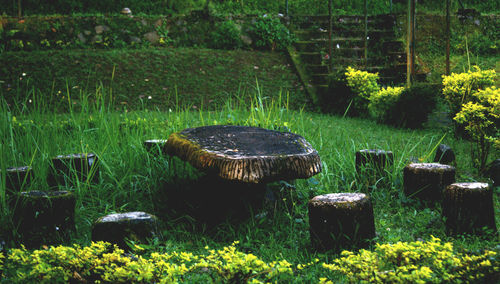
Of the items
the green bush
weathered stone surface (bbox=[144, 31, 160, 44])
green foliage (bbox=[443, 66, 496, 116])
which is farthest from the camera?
weathered stone surface (bbox=[144, 31, 160, 44])

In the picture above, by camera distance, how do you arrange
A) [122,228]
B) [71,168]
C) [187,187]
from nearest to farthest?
[122,228]
[71,168]
[187,187]

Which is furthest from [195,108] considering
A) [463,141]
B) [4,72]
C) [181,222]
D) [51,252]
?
[51,252]

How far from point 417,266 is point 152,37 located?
32.7 ft

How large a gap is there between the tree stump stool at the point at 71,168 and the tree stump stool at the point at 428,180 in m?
2.38

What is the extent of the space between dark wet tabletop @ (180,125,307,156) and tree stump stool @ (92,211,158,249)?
0.64 m

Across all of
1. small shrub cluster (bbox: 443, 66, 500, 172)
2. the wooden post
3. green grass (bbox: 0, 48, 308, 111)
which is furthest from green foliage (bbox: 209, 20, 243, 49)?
small shrub cluster (bbox: 443, 66, 500, 172)

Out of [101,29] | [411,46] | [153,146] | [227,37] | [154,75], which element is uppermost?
[101,29]

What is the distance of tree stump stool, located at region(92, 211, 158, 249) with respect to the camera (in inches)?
95.2

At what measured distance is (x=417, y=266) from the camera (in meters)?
1.82

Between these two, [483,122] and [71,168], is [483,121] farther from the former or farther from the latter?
[71,168]

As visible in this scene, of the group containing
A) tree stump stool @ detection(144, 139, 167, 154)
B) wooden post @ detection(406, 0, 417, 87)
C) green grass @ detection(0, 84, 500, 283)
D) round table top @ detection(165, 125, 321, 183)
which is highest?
wooden post @ detection(406, 0, 417, 87)

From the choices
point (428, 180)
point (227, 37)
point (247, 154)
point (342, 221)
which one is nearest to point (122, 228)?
point (247, 154)

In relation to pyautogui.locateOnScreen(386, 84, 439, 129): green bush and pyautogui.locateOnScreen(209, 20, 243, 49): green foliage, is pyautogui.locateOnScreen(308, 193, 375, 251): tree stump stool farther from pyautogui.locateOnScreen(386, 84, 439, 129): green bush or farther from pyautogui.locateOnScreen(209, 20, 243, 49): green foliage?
pyautogui.locateOnScreen(209, 20, 243, 49): green foliage

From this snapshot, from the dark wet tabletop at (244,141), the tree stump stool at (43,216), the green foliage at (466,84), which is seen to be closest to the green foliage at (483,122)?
the green foliage at (466,84)
